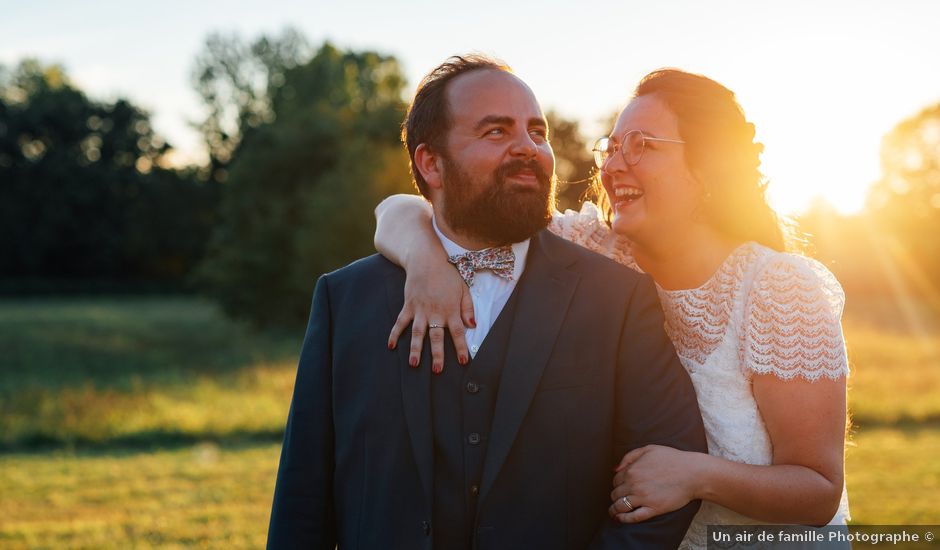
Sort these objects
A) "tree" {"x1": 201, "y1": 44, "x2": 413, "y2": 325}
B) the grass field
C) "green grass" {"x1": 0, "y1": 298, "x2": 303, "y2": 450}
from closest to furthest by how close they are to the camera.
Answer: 1. the grass field
2. "green grass" {"x1": 0, "y1": 298, "x2": 303, "y2": 450}
3. "tree" {"x1": 201, "y1": 44, "x2": 413, "y2": 325}

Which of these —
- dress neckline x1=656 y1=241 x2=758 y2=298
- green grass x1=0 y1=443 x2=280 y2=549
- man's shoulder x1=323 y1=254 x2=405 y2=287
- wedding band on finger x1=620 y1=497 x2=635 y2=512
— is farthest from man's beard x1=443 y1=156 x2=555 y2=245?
green grass x1=0 y1=443 x2=280 y2=549

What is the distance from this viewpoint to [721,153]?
11.2 ft

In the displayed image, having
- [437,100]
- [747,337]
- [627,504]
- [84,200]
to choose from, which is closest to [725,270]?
[747,337]

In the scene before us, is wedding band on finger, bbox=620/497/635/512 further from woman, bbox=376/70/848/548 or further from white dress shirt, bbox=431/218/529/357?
white dress shirt, bbox=431/218/529/357

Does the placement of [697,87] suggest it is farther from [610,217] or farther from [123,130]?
A: [123,130]

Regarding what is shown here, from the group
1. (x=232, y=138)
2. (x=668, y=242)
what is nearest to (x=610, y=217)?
(x=668, y=242)

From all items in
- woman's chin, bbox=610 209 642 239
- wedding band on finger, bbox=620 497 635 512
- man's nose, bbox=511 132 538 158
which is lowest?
wedding band on finger, bbox=620 497 635 512

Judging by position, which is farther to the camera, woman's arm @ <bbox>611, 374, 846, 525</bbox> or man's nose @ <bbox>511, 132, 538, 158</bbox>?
man's nose @ <bbox>511, 132, 538, 158</bbox>

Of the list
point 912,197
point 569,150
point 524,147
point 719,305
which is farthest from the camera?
point 912,197

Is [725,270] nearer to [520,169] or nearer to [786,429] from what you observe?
[786,429]

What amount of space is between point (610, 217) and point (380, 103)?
120 feet

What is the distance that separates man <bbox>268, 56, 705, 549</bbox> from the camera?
9.59 ft

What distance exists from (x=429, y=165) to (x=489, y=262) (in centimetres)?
53

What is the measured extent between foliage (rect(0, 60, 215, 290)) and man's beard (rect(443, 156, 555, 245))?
59776mm
